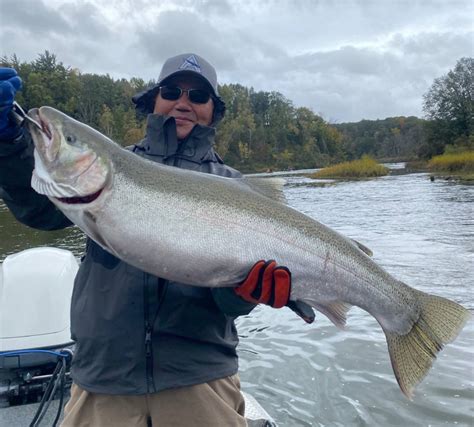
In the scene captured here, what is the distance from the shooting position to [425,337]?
9.32 ft

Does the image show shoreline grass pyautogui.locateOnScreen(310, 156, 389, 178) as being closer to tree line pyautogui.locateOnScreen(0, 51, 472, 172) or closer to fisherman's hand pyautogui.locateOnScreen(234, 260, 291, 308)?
tree line pyautogui.locateOnScreen(0, 51, 472, 172)

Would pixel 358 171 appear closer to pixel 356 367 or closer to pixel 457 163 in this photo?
pixel 457 163

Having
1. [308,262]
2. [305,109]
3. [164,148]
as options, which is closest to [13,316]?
[164,148]

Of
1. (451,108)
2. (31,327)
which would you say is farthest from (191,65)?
(451,108)

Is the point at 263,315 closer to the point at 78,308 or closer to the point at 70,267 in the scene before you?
the point at 70,267

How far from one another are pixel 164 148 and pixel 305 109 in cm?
14337

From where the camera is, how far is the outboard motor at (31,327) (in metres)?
4.00

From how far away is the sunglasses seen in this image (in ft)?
11.2

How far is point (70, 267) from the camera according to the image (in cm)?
493

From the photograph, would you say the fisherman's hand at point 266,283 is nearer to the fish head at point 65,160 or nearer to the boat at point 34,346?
the fish head at point 65,160

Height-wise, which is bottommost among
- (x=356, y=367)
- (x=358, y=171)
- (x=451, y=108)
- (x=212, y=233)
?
(x=356, y=367)

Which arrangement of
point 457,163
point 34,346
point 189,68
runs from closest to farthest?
1. point 189,68
2. point 34,346
3. point 457,163

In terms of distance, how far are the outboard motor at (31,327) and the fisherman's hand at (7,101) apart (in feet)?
6.91

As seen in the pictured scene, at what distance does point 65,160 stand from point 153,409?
134cm
